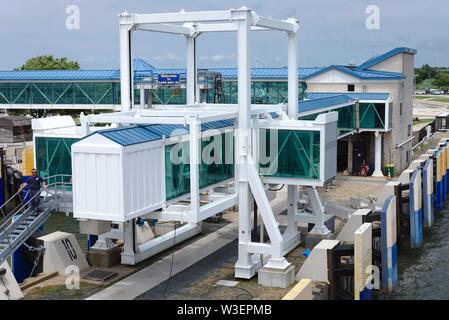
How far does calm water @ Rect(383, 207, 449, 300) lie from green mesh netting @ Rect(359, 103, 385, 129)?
13.3m

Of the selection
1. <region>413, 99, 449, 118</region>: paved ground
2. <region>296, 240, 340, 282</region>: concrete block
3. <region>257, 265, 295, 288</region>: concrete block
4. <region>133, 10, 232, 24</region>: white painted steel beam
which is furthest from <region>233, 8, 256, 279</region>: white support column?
<region>413, 99, 449, 118</region>: paved ground

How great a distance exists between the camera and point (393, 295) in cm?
2452

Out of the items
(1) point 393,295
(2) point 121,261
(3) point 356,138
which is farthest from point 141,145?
(3) point 356,138

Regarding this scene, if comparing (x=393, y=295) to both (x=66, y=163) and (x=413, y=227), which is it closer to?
(x=413, y=227)

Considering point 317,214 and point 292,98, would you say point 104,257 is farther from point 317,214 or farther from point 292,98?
point 292,98

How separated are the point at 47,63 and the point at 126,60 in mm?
79595

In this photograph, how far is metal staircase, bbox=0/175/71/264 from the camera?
23812mm

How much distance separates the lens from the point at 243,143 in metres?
25.2

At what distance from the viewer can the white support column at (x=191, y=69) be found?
30.5 meters

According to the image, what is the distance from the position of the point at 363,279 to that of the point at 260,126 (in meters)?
7.97

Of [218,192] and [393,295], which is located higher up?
[218,192]

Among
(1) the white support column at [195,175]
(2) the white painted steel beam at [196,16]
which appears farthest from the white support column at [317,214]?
(2) the white painted steel beam at [196,16]

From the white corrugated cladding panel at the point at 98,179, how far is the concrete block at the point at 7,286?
3370 millimetres

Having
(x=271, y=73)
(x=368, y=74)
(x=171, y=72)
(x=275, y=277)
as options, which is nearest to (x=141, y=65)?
(x=171, y=72)
